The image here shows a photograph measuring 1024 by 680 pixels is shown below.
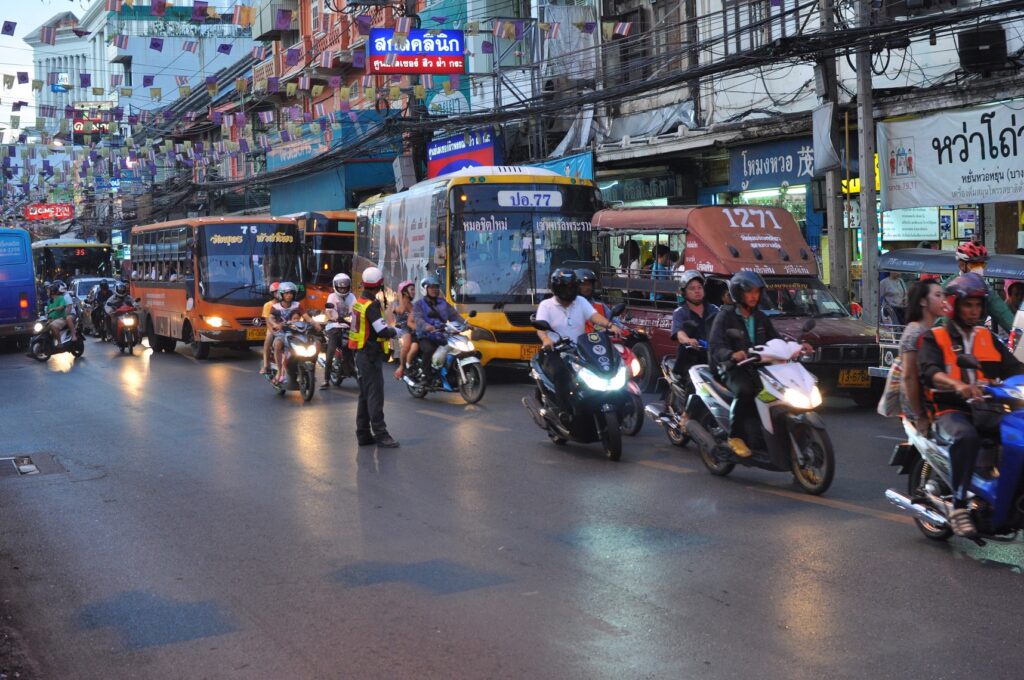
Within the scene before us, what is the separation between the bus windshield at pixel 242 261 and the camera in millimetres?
25547

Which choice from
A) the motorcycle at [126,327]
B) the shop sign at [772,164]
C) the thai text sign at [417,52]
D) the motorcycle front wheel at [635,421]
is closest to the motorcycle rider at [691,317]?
the motorcycle front wheel at [635,421]

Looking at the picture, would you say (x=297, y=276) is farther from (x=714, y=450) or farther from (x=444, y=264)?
(x=714, y=450)

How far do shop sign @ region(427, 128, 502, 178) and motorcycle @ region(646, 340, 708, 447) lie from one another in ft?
65.8

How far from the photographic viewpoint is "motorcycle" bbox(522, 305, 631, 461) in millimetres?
10727

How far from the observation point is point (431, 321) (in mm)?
16625

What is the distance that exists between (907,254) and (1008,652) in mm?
10041

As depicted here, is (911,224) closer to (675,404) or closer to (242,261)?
(675,404)

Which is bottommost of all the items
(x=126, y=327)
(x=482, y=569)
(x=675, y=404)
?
(x=482, y=569)

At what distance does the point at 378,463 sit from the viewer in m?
11.0

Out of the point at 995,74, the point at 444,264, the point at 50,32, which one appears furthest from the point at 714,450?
the point at 50,32

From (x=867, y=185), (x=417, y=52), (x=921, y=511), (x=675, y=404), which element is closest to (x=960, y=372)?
(x=921, y=511)

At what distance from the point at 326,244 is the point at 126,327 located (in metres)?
5.07

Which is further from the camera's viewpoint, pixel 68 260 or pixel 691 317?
pixel 68 260

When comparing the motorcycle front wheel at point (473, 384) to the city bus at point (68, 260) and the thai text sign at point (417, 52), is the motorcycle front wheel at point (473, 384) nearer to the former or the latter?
the thai text sign at point (417, 52)
